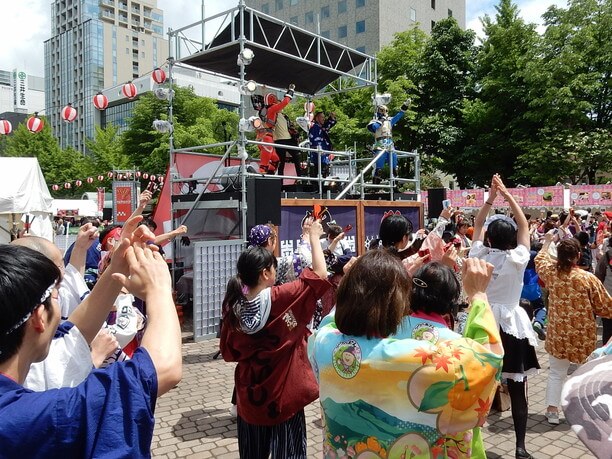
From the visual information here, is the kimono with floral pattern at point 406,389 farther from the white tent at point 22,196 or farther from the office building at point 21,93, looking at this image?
the office building at point 21,93

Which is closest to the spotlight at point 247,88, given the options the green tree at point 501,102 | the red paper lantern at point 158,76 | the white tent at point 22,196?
the red paper lantern at point 158,76

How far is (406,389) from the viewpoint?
1677mm

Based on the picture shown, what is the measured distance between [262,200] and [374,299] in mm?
6467

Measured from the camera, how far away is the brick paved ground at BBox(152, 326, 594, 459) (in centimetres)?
405

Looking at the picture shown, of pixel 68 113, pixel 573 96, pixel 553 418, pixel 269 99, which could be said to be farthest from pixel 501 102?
pixel 553 418

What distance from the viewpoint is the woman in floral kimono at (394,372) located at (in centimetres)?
166

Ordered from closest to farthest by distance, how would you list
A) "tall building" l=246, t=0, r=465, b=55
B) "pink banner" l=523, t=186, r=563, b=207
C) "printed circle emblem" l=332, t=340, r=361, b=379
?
"printed circle emblem" l=332, t=340, r=361, b=379 → "pink banner" l=523, t=186, r=563, b=207 → "tall building" l=246, t=0, r=465, b=55

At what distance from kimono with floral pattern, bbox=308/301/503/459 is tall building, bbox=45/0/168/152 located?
86887 millimetres

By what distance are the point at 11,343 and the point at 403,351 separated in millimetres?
1214

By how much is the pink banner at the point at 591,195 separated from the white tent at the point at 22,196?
1582cm

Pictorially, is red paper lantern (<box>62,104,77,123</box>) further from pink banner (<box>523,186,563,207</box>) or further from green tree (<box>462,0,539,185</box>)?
green tree (<box>462,0,539,185</box>)

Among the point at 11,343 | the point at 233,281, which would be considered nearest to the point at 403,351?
the point at 11,343

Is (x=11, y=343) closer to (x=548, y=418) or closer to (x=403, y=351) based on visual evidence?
(x=403, y=351)

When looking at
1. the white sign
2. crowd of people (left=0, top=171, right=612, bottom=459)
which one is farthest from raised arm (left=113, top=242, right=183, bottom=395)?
the white sign
